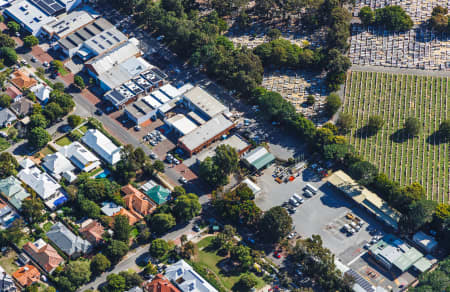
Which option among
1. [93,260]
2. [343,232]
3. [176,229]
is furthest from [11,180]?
[343,232]

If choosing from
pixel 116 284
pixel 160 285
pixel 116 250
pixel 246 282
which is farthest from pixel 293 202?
pixel 116 284

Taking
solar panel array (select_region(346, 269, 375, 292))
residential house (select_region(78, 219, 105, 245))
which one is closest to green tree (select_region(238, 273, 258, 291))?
solar panel array (select_region(346, 269, 375, 292))

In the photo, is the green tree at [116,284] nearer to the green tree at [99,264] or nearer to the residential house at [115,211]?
the green tree at [99,264]

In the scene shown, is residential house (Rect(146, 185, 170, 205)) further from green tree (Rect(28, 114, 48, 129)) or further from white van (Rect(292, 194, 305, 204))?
green tree (Rect(28, 114, 48, 129))

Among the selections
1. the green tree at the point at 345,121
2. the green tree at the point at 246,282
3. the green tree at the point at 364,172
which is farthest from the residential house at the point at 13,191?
the green tree at the point at 345,121

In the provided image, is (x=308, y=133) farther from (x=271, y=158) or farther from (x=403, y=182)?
(x=403, y=182)

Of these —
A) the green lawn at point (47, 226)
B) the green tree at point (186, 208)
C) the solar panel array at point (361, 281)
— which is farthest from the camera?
the green lawn at point (47, 226)

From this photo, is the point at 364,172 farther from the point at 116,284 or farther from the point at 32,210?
the point at 32,210
